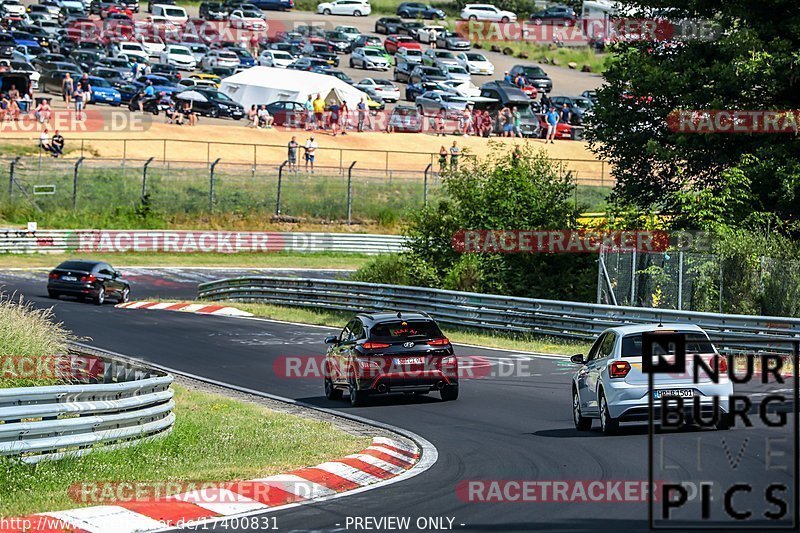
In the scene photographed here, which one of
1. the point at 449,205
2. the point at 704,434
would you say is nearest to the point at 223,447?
the point at 704,434

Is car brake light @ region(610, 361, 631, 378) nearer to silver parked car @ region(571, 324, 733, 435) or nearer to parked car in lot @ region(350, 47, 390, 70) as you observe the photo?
silver parked car @ region(571, 324, 733, 435)

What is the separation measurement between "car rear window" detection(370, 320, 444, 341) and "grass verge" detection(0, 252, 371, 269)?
101 feet

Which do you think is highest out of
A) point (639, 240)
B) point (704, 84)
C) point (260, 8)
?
point (260, 8)

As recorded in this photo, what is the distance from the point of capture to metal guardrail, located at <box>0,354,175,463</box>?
11773 millimetres

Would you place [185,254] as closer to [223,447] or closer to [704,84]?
[704,84]

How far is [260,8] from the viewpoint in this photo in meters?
96.1

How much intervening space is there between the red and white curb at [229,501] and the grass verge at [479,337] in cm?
1316

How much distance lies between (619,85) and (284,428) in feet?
62.8

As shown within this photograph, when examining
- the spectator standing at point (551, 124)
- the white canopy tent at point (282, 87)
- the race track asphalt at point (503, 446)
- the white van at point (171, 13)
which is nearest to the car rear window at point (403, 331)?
the race track asphalt at point (503, 446)

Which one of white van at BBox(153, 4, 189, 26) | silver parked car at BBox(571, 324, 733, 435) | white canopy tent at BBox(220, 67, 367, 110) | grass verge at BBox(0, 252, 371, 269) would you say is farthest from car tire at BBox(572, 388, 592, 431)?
white van at BBox(153, 4, 189, 26)

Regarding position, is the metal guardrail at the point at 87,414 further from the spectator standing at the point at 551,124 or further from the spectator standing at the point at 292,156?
the spectator standing at the point at 551,124

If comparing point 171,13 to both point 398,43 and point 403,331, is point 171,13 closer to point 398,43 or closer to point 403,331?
point 398,43

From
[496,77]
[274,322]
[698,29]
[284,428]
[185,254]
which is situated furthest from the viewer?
[496,77]

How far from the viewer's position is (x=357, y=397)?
19156mm
